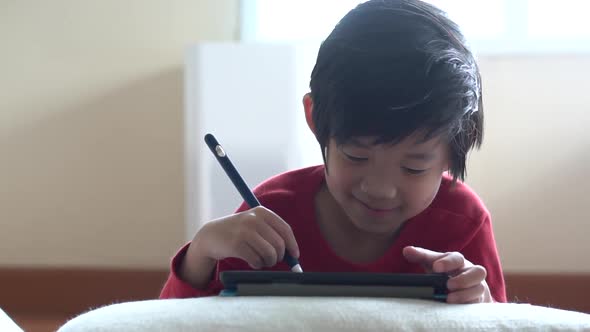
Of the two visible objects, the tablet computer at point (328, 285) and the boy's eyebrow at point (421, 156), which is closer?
the tablet computer at point (328, 285)

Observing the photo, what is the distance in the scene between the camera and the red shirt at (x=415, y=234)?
0.77 meters

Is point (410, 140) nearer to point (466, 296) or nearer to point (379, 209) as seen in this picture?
point (379, 209)

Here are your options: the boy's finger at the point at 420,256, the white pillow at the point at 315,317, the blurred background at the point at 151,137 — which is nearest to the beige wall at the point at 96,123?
the blurred background at the point at 151,137

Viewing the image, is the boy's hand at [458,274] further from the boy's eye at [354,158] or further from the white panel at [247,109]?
the white panel at [247,109]

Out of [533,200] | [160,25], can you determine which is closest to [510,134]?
[533,200]

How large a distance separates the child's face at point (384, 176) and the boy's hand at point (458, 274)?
3.3 inches

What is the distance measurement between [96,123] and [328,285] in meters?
1.18

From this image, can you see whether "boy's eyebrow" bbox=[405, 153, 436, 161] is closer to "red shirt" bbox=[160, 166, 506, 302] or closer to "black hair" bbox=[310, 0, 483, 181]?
"black hair" bbox=[310, 0, 483, 181]

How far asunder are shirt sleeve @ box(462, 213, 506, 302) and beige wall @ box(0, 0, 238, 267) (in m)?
0.86

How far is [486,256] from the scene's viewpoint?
2.58ft

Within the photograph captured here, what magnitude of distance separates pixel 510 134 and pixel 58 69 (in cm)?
93

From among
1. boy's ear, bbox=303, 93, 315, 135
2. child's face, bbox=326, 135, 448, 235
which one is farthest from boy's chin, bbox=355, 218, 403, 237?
boy's ear, bbox=303, 93, 315, 135

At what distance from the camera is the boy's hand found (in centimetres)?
48

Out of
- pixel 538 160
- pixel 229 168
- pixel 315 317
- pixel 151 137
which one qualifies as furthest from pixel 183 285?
pixel 538 160
